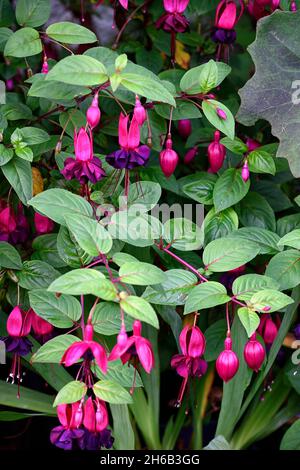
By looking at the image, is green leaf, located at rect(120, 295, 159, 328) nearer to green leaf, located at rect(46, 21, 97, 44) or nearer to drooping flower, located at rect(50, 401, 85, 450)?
drooping flower, located at rect(50, 401, 85, 450)

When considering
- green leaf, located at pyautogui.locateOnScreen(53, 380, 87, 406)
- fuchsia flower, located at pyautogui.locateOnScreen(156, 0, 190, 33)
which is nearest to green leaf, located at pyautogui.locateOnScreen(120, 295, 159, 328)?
green leaf, located at pyautogui.locateOnScreen(53, 380, 87, 406)

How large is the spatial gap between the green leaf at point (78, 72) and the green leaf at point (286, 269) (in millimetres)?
338

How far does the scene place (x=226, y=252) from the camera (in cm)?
87

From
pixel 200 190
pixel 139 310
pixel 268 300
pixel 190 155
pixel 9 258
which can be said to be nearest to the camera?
pixel 139 310

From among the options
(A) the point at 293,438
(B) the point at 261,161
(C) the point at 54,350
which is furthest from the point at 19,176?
(A) the point at 293,438

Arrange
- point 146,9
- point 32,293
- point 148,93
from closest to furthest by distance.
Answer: point 148,93, point 32,293, point 146,9

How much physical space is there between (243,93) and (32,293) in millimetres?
419

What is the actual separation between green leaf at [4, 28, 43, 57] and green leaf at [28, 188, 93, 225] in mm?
209

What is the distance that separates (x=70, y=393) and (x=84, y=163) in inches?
10.5

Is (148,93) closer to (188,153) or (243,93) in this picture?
(243,93)

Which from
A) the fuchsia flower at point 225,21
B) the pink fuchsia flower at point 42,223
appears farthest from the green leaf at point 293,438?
the fuchsia flower at point 225,21

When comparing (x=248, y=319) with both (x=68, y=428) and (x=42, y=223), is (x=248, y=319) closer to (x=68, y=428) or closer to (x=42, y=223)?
(x=68, y=428)

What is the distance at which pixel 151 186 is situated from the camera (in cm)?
91
